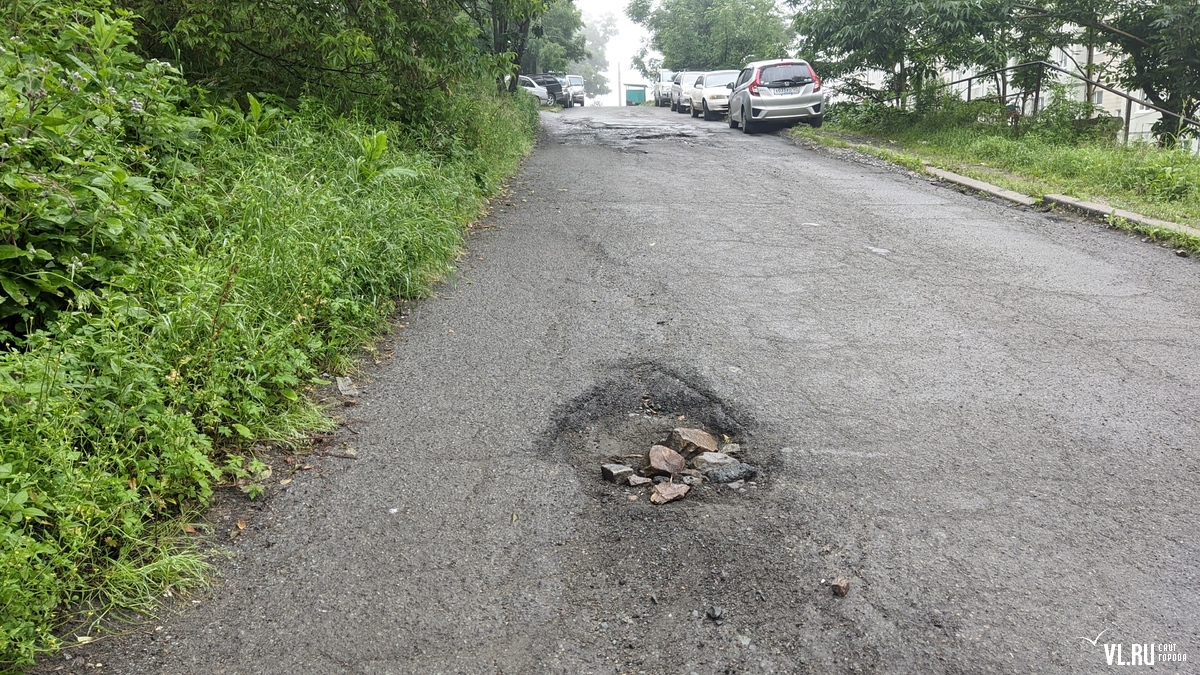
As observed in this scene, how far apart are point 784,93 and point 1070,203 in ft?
36.8

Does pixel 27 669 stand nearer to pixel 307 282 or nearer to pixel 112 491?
pixel 112 491

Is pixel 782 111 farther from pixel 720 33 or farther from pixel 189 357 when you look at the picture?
pixel 720 33

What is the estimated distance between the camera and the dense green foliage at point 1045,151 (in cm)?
958

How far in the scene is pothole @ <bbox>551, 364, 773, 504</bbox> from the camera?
3596 mm

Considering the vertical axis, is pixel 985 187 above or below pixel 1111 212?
above

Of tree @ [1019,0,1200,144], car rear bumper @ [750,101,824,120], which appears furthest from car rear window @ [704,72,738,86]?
tree @ [1019,0,1200,144]

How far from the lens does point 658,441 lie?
402 cm

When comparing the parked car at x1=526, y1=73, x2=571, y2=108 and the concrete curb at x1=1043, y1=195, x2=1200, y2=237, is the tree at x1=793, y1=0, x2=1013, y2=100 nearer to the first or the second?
the concrete curb at x1=1043, y1=195, x2=1200, y2=237

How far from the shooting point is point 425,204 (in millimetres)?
7680

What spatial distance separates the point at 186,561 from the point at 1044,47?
18.8m

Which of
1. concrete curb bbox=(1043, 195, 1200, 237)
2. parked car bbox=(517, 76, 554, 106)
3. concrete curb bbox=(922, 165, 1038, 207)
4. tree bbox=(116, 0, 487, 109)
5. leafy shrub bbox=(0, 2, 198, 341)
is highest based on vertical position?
parked car bbox=(517, 76, 554, 106)
